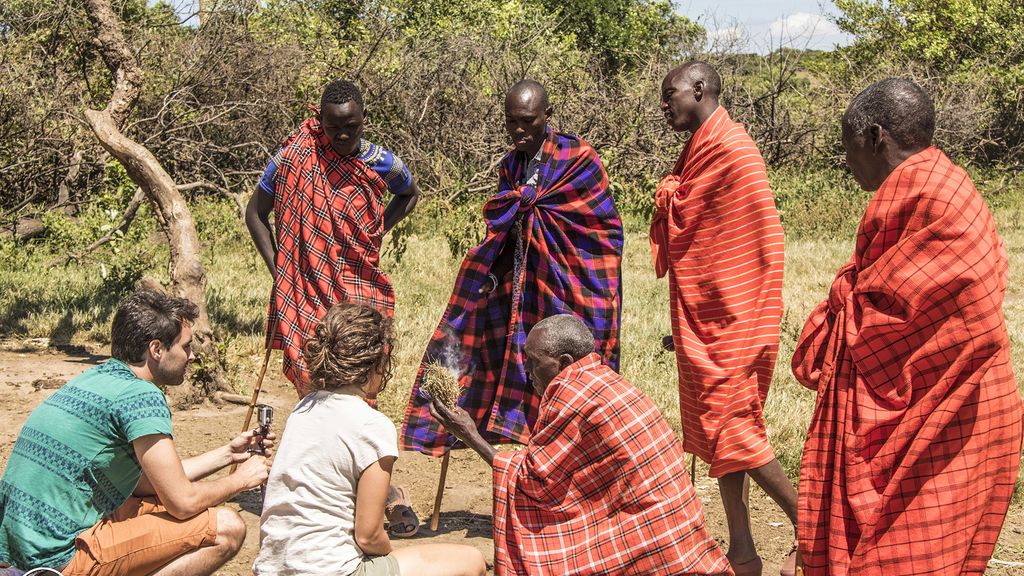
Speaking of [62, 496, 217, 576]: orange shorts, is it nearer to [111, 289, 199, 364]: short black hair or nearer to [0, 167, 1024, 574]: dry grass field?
[111, 289, 199, 364]: short black hair

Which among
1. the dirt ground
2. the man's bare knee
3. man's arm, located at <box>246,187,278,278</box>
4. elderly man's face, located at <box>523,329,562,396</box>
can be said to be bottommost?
the dirt ground

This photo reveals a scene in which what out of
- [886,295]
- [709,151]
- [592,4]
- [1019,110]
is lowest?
[886,295]

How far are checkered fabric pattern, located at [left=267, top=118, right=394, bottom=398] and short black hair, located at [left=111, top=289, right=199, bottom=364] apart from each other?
4.62 ft

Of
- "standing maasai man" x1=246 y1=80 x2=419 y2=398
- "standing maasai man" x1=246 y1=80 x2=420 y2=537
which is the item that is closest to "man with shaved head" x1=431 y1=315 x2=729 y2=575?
"standing maasai man" x1=246 y1=80 x2=420 y2=537

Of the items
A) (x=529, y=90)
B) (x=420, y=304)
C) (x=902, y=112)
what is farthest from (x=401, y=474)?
(x=420, y=304)

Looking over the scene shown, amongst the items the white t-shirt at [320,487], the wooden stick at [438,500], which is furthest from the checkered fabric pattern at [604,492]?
the wooden stick at [438,500]

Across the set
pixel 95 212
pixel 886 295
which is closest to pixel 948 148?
pixel 95 212

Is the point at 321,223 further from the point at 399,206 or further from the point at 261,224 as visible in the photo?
the point at 399,206

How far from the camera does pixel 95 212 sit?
26.4 ft

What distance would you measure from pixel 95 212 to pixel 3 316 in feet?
3.31

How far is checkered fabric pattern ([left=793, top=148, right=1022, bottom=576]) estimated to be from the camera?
2.76 meters

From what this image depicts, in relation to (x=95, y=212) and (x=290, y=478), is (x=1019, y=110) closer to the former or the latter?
(x=95, y=212)

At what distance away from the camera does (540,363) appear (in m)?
3.26

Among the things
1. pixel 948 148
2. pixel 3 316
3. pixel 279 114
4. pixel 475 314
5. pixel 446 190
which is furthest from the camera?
pixel 948 148
